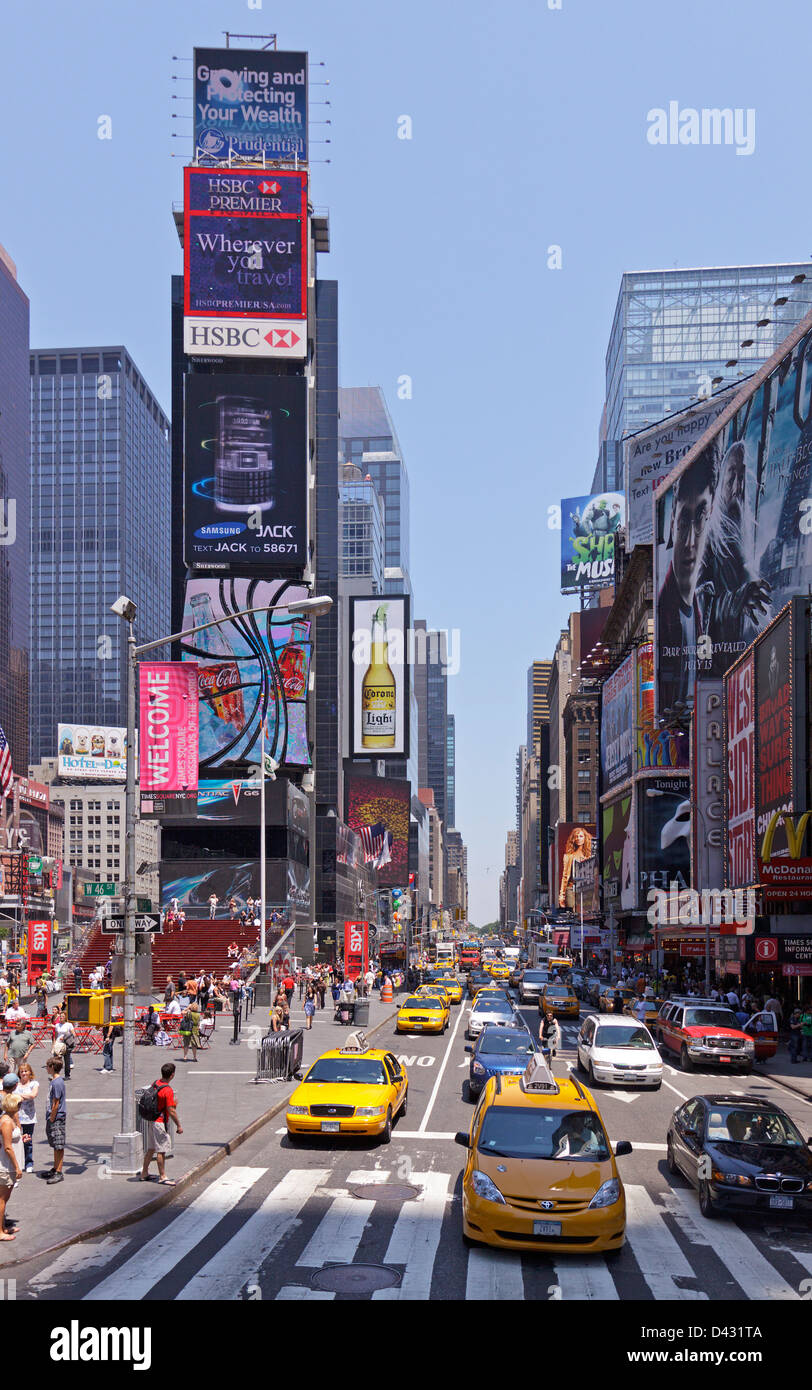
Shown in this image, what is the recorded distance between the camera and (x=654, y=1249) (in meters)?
13.8

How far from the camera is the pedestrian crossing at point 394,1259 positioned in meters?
11.8

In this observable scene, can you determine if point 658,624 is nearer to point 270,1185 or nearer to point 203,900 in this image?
point 203,900

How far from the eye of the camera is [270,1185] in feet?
56.0

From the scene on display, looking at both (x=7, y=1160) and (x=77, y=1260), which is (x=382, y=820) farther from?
(x=77, y=1260)

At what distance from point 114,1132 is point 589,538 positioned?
158 m

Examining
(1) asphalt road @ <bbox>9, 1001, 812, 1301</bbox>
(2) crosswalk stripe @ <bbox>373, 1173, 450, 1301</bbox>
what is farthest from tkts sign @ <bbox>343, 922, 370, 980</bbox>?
(2) crosswalk stripe @ <bbox>373, 1173, 450, 1301</bbox>

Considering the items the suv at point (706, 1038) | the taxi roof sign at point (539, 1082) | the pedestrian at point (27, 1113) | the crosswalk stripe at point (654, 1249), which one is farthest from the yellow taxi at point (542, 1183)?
the suv at point (706, 1038)

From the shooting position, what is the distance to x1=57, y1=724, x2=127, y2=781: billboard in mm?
160375

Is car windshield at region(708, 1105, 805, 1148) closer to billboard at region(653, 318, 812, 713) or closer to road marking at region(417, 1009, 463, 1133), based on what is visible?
road marking at region(417, 1009, 463, 1133)

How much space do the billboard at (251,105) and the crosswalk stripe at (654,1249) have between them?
312 ft

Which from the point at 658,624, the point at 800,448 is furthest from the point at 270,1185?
the point at 658,624

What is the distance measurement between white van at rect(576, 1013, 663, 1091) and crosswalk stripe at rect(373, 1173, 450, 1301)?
10.9m

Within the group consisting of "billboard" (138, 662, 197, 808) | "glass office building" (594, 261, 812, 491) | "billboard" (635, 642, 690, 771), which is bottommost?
"billboard" (138, 662, 197, 808)
